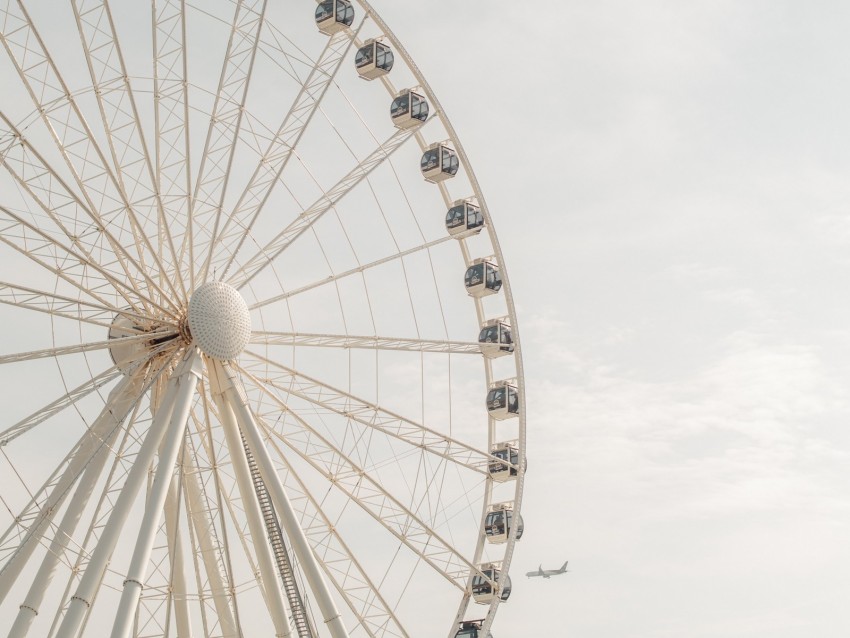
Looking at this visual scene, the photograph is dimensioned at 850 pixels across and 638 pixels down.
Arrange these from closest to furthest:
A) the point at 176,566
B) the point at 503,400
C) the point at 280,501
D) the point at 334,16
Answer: the point at 280,501
the point at 176,566
the point at 334,16
the point at 503,400

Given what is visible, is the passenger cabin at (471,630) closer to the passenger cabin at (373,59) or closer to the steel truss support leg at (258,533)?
the steel truss support leg at (258,533)

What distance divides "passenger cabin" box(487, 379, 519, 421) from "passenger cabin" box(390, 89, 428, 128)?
750 cm

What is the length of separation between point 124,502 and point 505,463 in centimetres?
1185

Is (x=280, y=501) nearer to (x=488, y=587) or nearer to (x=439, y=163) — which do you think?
(x=488, y=587)

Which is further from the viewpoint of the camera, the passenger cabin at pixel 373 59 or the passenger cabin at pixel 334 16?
the passenger cabin at pixel 373 59

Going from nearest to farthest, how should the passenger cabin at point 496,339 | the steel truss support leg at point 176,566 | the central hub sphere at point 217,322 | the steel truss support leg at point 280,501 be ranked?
1. the steel truss support leg at point 280,501
2. the central hub sphere at point 217,322
3. the steel truss support leg at point 176,566
4. the passenger cabin at point 496,339

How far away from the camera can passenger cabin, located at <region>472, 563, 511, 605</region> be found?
37625 millimetres

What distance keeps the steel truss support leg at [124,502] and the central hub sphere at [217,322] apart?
43 cm

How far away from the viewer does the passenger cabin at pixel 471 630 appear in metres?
37.2

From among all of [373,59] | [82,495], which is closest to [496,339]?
[373,59]

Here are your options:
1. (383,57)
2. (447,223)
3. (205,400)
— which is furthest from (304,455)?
(383,57)

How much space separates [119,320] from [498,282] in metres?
11.1

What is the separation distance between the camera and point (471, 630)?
3734cm

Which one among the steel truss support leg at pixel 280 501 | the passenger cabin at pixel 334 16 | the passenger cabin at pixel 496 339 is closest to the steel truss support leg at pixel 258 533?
the steel truss support leg at pixel 280 501
